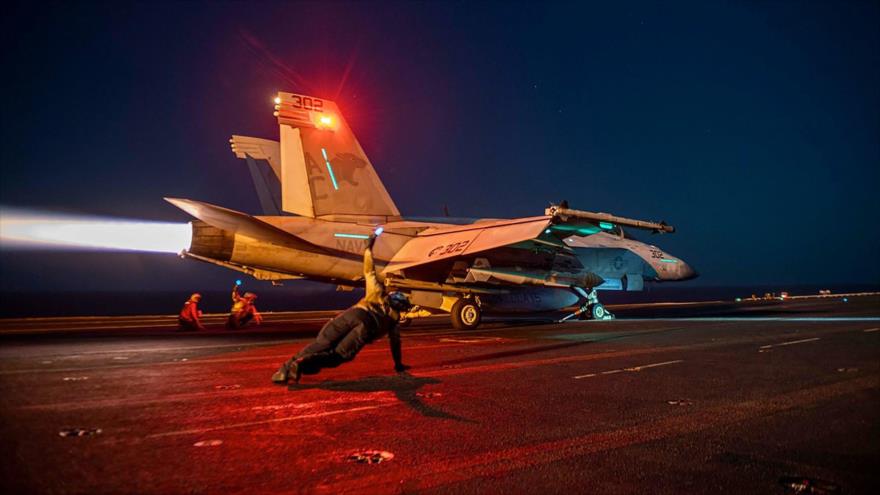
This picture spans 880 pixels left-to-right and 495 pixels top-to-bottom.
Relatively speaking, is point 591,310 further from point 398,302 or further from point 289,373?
point 289,373

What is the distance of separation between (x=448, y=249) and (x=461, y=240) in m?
0.44

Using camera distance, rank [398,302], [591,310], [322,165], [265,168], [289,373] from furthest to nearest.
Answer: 1. [591,310]
2. [265,168]
3. [322,165]
4. [398,302]
5. [289,373]

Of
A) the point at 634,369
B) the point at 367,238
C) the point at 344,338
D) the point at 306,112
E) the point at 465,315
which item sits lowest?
the point at 634,369

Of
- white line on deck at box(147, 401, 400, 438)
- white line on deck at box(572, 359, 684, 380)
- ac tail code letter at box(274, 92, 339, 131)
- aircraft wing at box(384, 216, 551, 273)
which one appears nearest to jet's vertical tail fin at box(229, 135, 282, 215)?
ac tail code letter at box(274, 92, 339, 131)

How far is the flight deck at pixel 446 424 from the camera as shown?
3740mm

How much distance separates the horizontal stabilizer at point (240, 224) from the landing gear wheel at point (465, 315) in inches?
168

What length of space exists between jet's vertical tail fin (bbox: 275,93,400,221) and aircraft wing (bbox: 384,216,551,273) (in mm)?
1705

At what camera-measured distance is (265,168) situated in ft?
66.3

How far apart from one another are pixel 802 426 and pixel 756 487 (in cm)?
200

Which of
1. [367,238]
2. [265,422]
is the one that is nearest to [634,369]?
[265,422]

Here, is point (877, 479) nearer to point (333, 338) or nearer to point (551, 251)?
point (333, 338)

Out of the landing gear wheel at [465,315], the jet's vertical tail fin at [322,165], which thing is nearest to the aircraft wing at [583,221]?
the landing gear wheel at [465,315]

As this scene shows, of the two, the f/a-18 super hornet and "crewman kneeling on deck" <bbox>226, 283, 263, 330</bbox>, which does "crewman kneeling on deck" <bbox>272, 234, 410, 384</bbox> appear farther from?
"crewman kneeling on deck" <bbox>226, 283, 263, 330</bbox>

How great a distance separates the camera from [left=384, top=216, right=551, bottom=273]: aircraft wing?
12977 millimetres
